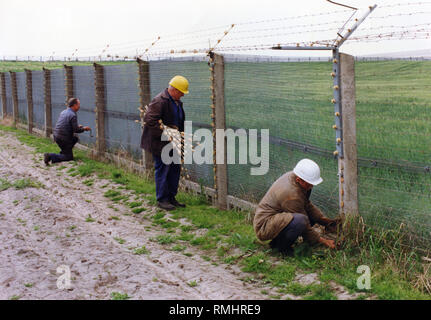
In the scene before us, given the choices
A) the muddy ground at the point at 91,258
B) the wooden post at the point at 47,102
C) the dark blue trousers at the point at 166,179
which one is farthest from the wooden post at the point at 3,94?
the dark blue trousers at the point at 166,179

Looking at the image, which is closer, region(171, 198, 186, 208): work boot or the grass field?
the grass field

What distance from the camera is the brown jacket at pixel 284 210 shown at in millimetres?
6141

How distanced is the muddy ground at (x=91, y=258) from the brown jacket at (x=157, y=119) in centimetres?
108

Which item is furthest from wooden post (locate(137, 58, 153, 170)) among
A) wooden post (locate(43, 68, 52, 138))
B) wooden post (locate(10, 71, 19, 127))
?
wooden post (locate(10, 71, 19, 127))


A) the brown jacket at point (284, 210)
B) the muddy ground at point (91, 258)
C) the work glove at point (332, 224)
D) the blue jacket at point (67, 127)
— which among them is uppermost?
the blue jacket at point (67, 127)

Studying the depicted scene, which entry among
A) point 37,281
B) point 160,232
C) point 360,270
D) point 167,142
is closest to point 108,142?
point 167,142

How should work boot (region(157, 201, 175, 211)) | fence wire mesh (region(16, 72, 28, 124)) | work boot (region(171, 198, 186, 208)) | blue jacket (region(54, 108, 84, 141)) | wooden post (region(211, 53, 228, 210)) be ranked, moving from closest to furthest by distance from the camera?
wooden post (region(211, 53, 228, 210))
work boot (region(157, 201, 175, 211))
work boot (region(171, 198, 186, 208))
blue jacket (region(54, 108, 84, 141))
fence wire mesh (region(16, 72, 28, 124))

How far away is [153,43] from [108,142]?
3813mm

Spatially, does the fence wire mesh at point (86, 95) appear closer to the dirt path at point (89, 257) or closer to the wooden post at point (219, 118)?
the dirt path at point (89, 257)

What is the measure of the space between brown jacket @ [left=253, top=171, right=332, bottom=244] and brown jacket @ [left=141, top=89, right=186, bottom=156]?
289cm

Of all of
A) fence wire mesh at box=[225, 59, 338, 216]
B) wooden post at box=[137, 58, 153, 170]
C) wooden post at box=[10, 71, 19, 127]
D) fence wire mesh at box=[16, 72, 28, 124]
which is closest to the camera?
fence wire mesh at box=[225, 59, 338, 216]

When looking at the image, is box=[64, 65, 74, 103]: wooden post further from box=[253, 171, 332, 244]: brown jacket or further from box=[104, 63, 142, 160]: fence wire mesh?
box=[253, 171, 332, 244]: brown jacket

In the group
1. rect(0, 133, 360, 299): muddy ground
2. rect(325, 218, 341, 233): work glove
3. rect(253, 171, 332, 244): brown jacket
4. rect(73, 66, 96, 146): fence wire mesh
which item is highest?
rect(73, 66, 96, 146): fence wire mesh

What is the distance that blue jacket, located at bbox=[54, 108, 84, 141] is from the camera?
13.3 meters
